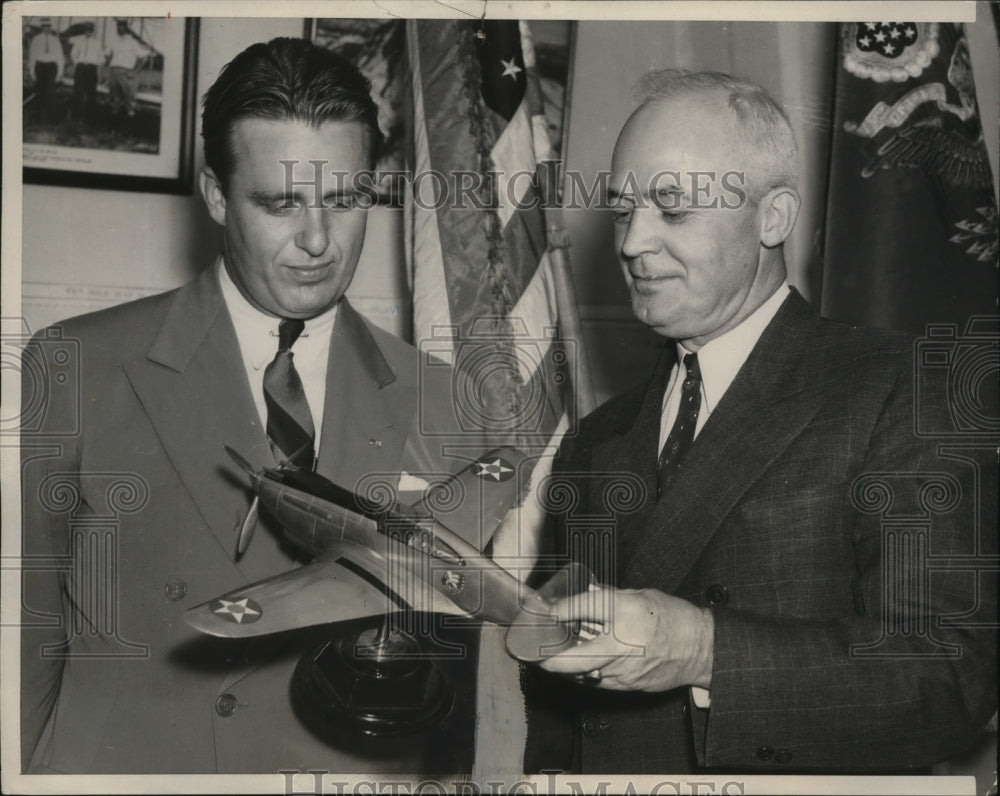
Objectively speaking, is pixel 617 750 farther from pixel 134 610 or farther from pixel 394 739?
pixel 134 610

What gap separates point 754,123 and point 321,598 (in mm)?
1180

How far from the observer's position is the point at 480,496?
6.70 feet

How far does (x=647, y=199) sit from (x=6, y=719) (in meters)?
1.58

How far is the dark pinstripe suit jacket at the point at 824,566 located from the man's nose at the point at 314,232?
804 millimetres

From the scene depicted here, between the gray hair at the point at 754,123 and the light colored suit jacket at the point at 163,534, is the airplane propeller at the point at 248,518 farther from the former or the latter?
the gray hair at the point at 754,123

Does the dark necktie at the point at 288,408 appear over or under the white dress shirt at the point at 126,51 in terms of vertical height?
under

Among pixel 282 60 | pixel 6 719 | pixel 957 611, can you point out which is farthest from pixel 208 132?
pixel 957 611

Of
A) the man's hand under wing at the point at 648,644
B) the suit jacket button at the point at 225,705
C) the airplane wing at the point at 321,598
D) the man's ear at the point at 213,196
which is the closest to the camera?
the man's hand under wing at the point at 648,644

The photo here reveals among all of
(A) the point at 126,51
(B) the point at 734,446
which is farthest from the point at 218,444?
(B) the point at 734,446

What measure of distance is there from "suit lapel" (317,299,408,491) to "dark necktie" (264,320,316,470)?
3cm

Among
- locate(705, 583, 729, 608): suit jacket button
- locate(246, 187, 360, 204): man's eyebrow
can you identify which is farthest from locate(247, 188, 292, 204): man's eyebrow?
locate(705, 583, 729, 608): suit jacket button

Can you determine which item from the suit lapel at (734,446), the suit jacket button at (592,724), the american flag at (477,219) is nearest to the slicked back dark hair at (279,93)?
the american flag at (477,219)

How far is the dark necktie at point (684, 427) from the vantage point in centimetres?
191

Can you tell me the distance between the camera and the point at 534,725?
2.01 metres
